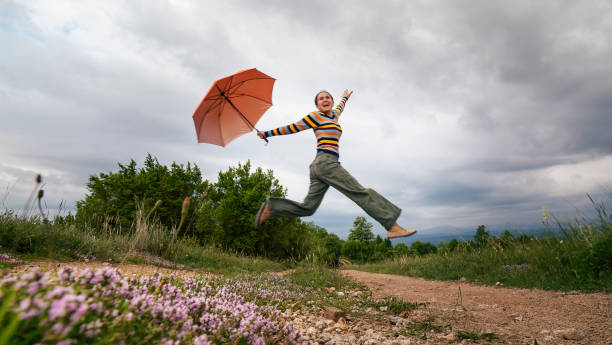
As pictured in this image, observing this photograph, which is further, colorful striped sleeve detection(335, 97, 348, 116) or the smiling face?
colorful striped sleeve detection(335, 97, 348, 116)

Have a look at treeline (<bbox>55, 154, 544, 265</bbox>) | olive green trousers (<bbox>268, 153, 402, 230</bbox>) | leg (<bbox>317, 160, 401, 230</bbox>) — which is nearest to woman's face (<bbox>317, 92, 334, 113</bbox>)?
olive green trousers (<bbox>268, 153, 402, 230</bbox>)

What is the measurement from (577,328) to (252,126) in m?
5.53

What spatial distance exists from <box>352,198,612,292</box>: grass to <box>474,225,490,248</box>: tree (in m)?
0.45

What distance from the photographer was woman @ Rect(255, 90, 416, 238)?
4594 mm

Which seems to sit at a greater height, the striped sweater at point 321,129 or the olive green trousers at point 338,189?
the striped sweater at point 321,129

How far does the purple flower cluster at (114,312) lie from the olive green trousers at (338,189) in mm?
2310

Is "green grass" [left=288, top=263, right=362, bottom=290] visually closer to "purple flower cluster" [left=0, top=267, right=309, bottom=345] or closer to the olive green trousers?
the olive green trousers

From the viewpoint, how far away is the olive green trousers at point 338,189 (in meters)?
4.59

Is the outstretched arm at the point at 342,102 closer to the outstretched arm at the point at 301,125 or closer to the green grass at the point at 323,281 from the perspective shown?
the outstretched arm at the point at 301,125

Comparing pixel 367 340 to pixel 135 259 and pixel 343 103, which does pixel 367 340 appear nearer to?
pixel 343 103

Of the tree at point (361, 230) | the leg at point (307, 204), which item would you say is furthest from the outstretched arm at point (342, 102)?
the tree at point (361, 230)

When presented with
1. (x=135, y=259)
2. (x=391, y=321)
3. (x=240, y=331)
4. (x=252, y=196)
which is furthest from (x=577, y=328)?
(x=252, y=196)

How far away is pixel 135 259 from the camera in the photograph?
6863 mm

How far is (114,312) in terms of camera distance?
1.27 metres
